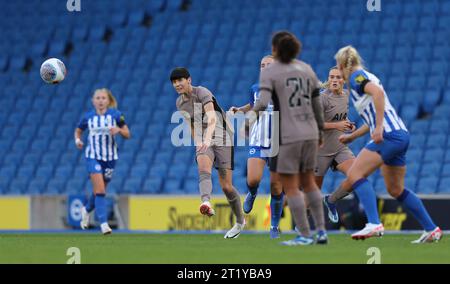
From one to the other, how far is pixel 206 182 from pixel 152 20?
1233cm

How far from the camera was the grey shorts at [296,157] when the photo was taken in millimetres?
8859

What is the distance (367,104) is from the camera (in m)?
9.76

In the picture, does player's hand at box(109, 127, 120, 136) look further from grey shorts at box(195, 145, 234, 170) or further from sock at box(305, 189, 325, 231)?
sock at box(305, 189, 325, 231)

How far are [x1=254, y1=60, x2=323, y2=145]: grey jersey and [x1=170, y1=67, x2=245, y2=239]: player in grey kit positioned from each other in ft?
9.01

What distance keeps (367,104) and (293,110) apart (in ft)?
3.79

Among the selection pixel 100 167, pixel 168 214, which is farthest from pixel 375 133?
pixel 168 214

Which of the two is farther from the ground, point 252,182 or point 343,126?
point 343,126

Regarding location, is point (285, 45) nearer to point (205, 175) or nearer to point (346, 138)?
point (346, 138)

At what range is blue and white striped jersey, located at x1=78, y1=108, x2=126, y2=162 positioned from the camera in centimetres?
1463

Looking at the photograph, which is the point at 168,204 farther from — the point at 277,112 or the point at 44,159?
the point at 277,112

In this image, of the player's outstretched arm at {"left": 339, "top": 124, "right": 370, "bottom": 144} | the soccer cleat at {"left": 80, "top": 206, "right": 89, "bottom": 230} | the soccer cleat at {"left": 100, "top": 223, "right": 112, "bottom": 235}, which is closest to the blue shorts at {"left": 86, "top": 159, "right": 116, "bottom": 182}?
the soccer cleat at {"left": 80, "top": 206, "right": 89, "bottom": 230}

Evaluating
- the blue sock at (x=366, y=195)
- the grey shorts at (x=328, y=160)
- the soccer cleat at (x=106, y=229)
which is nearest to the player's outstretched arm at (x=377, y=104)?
the blue sock at (x=366, y=195)
